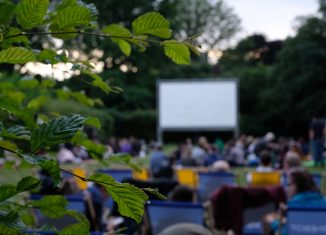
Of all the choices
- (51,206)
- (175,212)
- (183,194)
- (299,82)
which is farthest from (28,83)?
(299,82)

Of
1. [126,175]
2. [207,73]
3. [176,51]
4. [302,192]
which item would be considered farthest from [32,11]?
[207,73]

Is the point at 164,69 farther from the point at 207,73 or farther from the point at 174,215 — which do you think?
the point at 174,215

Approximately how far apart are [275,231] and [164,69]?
36736 mm

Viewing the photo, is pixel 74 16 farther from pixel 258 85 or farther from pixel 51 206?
pixel 258 85

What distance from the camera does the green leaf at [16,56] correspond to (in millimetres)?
783

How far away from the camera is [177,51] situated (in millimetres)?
1040

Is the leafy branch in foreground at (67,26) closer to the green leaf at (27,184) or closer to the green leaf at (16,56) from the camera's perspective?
the green leaf at (16,56)

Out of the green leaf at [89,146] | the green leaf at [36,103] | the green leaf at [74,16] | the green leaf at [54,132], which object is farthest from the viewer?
the green leaf at [36,103]

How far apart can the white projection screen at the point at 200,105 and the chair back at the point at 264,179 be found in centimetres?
1575

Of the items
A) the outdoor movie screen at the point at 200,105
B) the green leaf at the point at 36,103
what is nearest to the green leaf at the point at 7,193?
the green leaf at the point at 36,103

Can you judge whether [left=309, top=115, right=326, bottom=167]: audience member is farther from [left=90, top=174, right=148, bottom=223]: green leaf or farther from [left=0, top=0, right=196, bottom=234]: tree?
[left=90, top=174, right=148, bottom=223]: green leaf

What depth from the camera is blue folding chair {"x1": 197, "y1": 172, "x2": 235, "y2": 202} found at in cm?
735

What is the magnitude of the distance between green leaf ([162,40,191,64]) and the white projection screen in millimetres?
21869

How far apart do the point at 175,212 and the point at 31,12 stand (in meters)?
3.54
